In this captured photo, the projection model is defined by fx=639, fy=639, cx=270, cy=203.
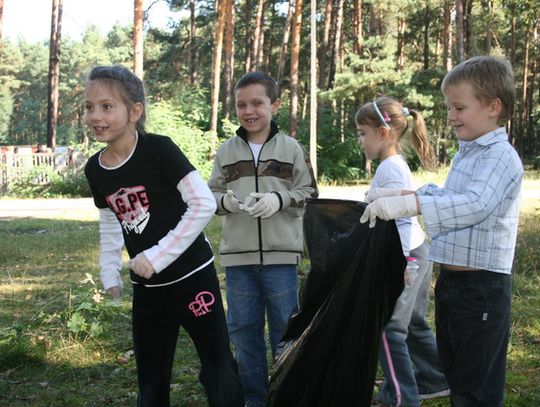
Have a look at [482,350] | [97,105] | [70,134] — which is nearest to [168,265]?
[97,105]

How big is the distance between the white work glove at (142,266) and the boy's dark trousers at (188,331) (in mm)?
204

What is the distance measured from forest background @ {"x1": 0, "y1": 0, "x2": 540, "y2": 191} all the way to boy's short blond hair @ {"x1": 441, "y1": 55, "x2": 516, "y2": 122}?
51.3ft

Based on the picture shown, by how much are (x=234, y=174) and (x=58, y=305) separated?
9.92ft

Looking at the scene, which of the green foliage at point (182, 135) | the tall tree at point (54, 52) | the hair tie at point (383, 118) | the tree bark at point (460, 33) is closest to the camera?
the hair tie at point (383, 118)

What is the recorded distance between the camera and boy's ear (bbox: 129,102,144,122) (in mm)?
2639

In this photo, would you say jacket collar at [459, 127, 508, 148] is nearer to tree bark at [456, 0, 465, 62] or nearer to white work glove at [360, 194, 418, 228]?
white work glove at [360, 194, 418, 228]

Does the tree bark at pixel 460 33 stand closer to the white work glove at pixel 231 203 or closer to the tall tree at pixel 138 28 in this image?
the tall tree at pixel 138 28

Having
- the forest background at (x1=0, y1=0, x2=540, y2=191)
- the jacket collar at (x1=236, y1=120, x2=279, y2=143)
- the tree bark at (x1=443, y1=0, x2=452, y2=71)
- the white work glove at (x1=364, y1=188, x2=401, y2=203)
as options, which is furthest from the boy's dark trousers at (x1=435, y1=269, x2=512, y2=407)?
the tree bark at (x1=443, y1=0, x2=452, y2=71)

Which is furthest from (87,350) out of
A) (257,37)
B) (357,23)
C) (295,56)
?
(357,23)

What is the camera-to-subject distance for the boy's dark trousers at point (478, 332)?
2352 mm

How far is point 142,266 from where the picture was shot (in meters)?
2.40

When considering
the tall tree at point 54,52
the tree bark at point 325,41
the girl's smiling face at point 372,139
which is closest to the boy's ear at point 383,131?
the girl's smiling face at point 372,139

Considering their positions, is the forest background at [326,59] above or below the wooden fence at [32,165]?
above

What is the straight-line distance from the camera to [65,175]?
2206cm
